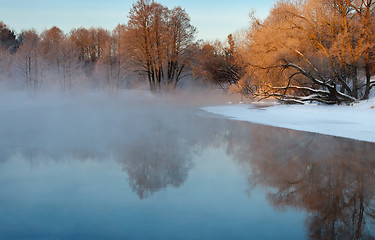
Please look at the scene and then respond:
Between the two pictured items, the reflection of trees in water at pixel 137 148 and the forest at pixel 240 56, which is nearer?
the reflection of trees in water at pixel 137 148

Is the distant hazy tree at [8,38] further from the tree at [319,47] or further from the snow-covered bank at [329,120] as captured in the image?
the snow-covered bank at [329,120]

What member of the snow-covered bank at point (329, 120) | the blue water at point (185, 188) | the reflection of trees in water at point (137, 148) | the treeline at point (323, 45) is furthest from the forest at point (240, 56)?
the blue water at point (185, 188)

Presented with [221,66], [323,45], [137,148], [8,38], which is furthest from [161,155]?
[8,38]

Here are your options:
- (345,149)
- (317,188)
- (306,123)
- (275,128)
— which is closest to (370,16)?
(306,123)

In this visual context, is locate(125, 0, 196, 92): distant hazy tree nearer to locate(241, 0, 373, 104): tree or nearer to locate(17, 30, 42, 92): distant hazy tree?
locate(17, 30, 42, 92): distant hazy tree

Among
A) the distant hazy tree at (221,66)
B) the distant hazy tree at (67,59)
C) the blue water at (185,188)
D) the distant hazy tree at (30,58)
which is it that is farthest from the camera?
the distant hazy tree at (221,66)

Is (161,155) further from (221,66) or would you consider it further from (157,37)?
(221,66)

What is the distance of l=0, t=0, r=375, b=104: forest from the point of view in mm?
24000

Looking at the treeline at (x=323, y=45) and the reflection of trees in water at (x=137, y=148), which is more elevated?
the treeline at (x=323, y=45)

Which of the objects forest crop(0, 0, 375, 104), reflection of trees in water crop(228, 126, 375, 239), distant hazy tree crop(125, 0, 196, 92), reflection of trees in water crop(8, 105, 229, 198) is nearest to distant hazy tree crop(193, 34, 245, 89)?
forest crop(0, 0, 375, 104)

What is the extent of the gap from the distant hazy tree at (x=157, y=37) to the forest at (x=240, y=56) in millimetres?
112

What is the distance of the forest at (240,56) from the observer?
24000 mm

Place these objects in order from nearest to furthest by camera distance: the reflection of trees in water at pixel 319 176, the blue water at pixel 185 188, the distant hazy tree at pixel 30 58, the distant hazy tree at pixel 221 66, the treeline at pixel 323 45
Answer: the blue water at pixel 185 188, the reflection of trees in water at pixel 319 176, the treeline at pixel 323 45, the distant hazy tree at pixel 30 58, the distant hazy tree at pixel 221 66

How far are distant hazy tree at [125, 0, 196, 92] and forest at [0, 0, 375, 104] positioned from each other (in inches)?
4.4
